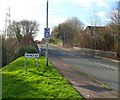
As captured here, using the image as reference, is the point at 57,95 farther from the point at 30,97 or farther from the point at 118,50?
the point at 118,50

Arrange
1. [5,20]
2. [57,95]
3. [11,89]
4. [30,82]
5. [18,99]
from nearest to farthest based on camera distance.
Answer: [18,99] < [57,95] < [11,89] < [30,82] < [5,20]

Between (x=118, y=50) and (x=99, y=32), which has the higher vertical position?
(x=99, y=32)

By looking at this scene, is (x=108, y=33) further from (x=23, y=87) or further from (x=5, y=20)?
(x=23, y=87)

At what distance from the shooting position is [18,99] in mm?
5020

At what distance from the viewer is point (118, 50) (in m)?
24.8

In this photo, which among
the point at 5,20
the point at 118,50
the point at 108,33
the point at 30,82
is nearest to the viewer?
the point at 30,82

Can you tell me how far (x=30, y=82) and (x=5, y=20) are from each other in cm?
2275

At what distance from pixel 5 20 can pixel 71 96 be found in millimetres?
25066

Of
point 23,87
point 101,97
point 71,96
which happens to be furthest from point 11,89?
point 101,97

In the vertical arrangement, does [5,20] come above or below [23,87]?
above

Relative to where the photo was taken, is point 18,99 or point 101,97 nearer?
point 18,99

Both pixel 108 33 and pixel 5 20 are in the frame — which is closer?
pixel 5 20

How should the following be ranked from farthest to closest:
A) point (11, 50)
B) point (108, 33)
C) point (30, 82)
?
point (108, 33)
point (11, 50)
point (30, 82)

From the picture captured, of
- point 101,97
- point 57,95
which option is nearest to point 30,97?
point 57,95
